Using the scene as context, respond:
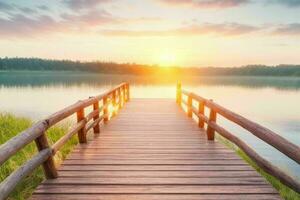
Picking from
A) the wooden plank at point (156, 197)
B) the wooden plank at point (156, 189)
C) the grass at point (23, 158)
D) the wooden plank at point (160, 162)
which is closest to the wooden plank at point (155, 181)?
the wooden plank at point (156, 189)

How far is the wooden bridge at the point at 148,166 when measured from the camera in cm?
425

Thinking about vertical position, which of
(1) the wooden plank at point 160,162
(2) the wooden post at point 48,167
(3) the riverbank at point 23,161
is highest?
(2) the wooden post at point 48,167

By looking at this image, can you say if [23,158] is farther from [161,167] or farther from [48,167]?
[161,167]

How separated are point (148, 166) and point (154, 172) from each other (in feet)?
1.21

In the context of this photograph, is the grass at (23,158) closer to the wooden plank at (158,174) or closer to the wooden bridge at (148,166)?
the wooden bridge at (148,166)

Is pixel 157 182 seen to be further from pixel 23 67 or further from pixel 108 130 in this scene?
pixel 23 67

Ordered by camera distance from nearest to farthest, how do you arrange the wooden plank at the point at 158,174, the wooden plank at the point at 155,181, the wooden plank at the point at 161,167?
the wooden plank at the point at 155,181
the wooden plank at the point at 158,174
the wooden plank at the point at 161,167

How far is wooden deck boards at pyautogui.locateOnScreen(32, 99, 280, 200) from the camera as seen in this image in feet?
14.5

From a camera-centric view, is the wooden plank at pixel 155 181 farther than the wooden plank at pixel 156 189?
Yes

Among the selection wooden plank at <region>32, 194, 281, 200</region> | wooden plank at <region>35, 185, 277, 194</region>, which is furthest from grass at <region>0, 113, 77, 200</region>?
wooden plank at <region>32, 194, 281, 200</region>

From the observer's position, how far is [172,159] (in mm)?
6242

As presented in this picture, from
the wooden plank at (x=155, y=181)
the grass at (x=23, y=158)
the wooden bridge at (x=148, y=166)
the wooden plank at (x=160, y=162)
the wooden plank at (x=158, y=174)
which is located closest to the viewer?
the wooden bridge at (x=148, y=166)

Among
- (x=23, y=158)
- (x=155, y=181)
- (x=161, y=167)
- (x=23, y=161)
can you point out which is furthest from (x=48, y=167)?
(x=23, y=158)

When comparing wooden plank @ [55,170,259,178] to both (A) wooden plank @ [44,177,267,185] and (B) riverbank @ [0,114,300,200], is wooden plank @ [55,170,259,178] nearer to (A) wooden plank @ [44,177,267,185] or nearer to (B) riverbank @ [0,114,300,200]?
(A) wooden plank @ [44,177,267,185]
